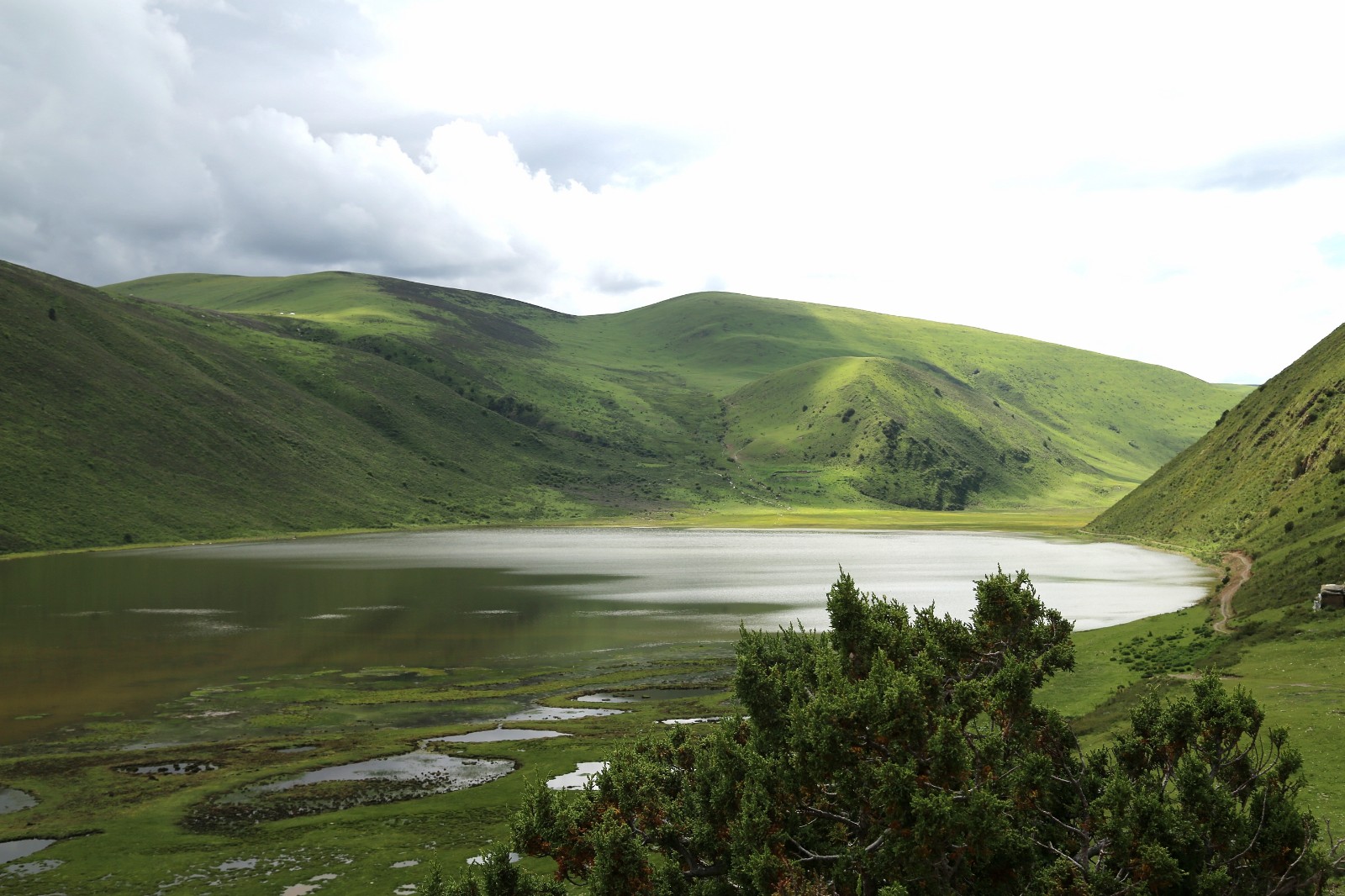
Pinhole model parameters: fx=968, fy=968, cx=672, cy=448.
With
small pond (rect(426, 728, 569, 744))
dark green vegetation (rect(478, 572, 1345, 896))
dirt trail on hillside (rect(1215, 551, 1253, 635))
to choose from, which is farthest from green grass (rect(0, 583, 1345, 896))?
dark green vegetation (rect(478, 572, 1345, 896))

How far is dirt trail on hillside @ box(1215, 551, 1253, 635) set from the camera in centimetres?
4950

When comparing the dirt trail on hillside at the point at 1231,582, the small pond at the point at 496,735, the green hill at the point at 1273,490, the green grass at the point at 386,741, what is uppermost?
the green hill at the point at 1273,490

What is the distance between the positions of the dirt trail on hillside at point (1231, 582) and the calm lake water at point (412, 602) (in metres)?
3.20

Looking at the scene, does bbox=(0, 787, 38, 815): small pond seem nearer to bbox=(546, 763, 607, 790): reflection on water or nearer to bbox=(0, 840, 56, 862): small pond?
bbox=(0, 840, 56, 862): small pond

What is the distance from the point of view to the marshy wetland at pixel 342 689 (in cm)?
2977

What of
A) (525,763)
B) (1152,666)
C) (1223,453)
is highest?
(1223,453)

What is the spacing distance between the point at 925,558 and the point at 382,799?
331 feet

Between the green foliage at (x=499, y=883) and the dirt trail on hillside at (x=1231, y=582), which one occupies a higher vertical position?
the dirt trail on hillside at (x=1231, y=582)

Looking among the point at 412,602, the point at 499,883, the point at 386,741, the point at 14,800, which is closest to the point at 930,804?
the point at 499,883

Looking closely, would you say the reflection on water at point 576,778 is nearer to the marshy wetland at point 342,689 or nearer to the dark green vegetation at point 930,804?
the marshy wetland at point 342,689

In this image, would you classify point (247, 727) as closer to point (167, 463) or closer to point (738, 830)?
point (738, 830)

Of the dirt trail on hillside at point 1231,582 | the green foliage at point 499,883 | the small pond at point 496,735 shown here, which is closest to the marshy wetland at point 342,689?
the small pond at point 496,735

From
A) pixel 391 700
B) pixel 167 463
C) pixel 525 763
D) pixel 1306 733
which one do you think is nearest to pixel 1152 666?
pixel 1306 733

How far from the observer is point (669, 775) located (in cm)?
2262
